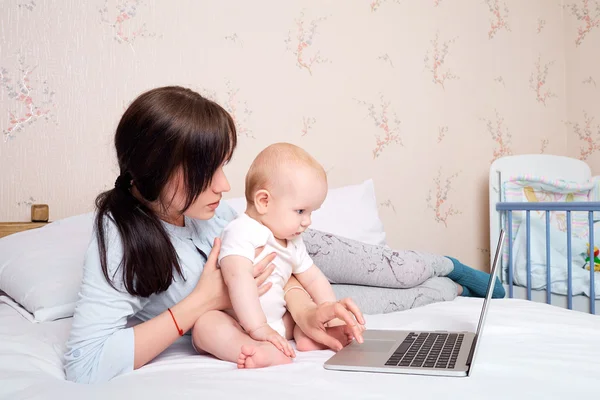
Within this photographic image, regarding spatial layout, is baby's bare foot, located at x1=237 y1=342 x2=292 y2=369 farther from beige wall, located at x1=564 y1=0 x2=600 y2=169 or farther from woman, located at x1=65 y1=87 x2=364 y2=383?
beige wall, located at x1=564 y1=0 x2=600 y2=169

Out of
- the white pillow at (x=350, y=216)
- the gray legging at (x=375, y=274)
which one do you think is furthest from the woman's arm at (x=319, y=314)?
the white pillow at (x=350, y=216)

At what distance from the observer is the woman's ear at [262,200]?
1.06m

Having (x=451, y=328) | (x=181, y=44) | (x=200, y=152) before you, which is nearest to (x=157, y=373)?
(x=200, y=152)

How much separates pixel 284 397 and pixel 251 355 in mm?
173

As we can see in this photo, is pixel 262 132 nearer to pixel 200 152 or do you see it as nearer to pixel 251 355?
pixel 200 152

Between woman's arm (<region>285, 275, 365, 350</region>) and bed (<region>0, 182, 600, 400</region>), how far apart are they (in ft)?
0.12

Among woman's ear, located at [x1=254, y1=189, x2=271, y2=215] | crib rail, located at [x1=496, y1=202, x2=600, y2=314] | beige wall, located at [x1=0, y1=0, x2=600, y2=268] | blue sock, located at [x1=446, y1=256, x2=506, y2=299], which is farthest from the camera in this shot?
crib rail, located at [x1=496, y1=202, x2=600, y2=314]

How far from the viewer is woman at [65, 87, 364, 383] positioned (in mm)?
884

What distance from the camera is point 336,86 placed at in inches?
88.2

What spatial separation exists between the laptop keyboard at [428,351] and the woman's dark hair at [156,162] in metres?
0.40

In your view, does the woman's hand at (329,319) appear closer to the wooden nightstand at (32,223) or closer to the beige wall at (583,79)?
the wooden nightstand at (32,223)

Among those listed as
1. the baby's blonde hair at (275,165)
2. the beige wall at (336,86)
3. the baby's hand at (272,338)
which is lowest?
the baby's hand at (272,338)

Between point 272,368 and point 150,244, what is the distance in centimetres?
27

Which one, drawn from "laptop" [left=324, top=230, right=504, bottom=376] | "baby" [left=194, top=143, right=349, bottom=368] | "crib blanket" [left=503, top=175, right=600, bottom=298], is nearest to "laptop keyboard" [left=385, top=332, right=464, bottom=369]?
"laptop" [left=324, top=230, right=504, bottom=376]
